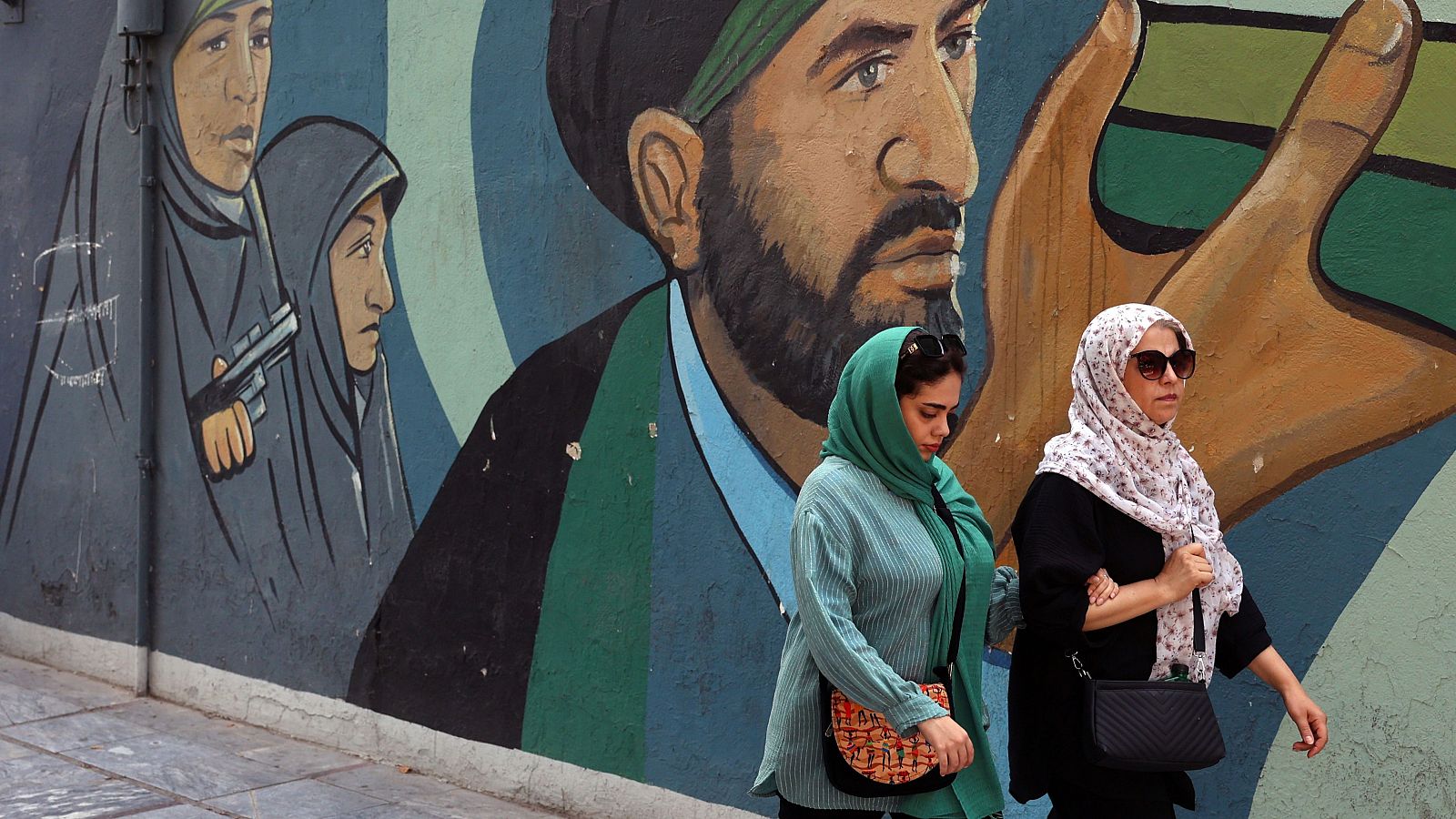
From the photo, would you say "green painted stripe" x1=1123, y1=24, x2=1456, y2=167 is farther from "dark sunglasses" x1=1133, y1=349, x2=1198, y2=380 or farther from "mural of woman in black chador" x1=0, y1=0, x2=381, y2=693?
"mural of woman in black chador" x1=0, y1=0, x2=381, y2=693

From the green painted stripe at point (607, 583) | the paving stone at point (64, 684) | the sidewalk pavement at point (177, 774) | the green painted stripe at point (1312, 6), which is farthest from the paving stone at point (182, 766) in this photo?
the green painted stripe at point (1312, 6)

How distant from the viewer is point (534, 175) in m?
5.63

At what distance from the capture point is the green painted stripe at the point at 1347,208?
11.6 feet

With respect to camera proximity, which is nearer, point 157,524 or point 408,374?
point 408,374

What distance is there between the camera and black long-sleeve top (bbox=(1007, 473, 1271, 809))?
2945 mm

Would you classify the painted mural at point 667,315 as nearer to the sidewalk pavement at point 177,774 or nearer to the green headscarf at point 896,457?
the sidewalk pavement at point 177,774

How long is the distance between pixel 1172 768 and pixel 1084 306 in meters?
1.59

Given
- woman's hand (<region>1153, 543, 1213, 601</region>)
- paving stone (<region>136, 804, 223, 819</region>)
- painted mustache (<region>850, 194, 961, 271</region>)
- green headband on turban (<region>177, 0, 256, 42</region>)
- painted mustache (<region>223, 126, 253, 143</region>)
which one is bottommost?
paving stone (<region>136, 804, 223, 819</region>)

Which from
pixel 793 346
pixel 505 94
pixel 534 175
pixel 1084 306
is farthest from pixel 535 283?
pixel 1084 306

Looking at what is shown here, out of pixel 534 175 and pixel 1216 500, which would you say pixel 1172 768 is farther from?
pixel 534 175

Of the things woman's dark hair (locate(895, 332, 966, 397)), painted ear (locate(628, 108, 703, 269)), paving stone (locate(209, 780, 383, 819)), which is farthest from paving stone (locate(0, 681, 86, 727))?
woman's dark hair (locate(895, 332, 966, 397))

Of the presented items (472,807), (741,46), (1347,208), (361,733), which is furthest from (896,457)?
(361,733)

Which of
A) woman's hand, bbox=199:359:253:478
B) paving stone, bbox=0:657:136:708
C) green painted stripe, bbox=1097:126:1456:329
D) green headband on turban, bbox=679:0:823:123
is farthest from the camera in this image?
paving stone, bbox=0:657:136:708

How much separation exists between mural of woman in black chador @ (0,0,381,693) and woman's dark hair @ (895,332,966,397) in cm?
417
